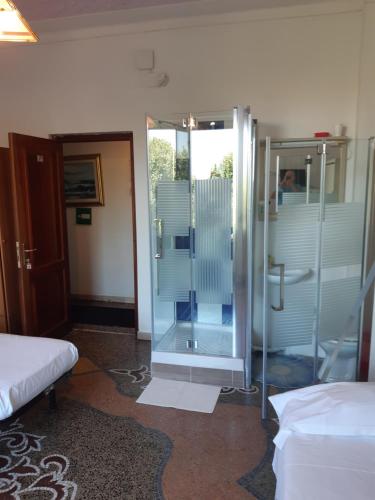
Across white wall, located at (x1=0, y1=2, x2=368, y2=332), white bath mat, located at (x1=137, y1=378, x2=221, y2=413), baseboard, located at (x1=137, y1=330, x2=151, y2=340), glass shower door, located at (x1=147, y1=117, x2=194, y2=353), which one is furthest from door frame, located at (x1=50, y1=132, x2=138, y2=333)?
white bath mat, located at (x1=137, y1=378, x2=221, y2=413)

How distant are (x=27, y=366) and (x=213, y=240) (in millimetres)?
1634

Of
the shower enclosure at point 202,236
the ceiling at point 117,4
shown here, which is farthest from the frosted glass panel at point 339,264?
the ceiling at point 117,4

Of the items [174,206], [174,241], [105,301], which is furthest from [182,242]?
[105,301]

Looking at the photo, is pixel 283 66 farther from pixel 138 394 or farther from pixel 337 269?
pixel 138 394

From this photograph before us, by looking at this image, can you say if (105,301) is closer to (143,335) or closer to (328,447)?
(143,335)

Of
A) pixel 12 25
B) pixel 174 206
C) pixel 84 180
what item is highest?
pixel 12 25

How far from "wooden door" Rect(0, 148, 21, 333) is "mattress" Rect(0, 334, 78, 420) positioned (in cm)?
69

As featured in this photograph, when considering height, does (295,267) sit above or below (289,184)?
below

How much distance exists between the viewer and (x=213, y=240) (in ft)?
10.2

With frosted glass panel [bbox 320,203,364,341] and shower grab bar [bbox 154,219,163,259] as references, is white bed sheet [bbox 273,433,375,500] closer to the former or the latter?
frosted glass panel [bbox 320,203,364,341]

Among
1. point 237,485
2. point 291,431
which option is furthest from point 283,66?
point 237,485

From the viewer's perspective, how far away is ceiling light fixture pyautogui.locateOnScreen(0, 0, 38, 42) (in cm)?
179

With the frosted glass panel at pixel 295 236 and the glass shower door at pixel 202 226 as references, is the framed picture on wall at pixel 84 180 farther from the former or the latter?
the frosted glass panel at pixel 295 236

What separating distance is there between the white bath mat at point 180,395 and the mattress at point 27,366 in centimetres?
69
